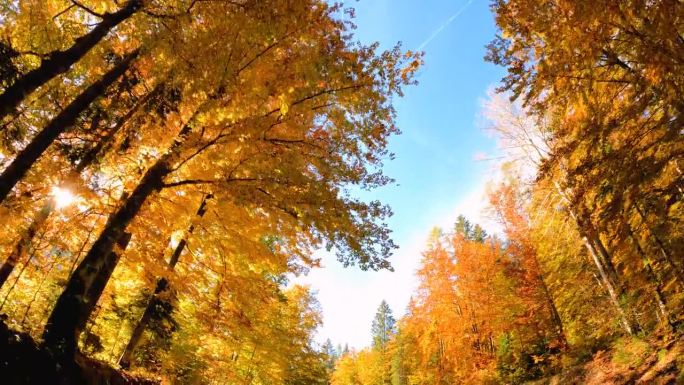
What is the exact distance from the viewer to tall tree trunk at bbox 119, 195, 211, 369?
30.6 feet

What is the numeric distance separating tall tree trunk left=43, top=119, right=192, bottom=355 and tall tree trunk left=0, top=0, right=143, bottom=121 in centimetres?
189

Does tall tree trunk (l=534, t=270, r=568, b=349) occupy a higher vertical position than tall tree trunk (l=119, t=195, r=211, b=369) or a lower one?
higher

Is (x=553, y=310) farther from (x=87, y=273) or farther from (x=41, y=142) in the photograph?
(x=41, y=142)

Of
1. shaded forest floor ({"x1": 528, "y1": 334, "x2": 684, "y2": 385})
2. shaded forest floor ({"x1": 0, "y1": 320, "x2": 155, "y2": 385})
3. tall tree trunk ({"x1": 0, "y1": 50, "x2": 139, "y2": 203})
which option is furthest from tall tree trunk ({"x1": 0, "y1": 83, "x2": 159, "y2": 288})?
shaded forest floor ({"x1": 528, "y1": 334, "x2": 684, "y2": 385})

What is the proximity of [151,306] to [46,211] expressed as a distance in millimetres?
3944

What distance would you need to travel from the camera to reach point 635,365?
10695 millimetres

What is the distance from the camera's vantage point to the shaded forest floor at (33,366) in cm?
449

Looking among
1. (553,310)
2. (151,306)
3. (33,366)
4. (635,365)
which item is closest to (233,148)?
(33,366)

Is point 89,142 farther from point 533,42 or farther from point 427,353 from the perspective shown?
point 427,353

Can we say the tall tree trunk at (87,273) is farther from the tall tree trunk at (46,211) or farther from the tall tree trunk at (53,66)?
the tall tree trunk at (53,66)

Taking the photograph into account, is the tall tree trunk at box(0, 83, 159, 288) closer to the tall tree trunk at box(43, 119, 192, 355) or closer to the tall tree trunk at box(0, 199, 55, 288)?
the tall tree trunk at box(0, 199, 55, 288)

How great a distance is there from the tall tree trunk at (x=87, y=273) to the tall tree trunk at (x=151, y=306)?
72.5 inches

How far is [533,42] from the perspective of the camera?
19.1 feet

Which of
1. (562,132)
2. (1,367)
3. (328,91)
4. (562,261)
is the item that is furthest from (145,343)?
(562,261)
